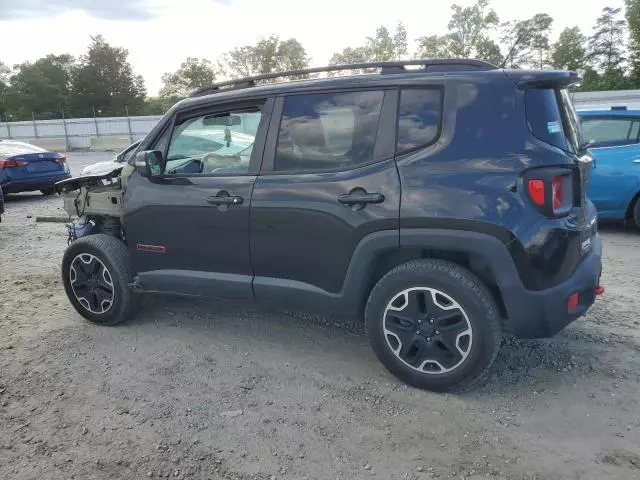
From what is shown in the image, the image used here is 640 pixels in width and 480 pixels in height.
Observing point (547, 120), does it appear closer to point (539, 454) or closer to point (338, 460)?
point (539, 454)

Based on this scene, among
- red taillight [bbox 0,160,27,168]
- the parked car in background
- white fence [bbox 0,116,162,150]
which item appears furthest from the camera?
white fence [bbox 0,116,162,150]

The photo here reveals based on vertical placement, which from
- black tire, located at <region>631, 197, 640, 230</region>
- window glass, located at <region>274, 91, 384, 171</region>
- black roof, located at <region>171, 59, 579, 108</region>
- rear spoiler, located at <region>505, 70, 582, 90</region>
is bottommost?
black tire, located at <region>631, 197, 640, 230</region>

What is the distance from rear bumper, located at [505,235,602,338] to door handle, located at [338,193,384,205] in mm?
902

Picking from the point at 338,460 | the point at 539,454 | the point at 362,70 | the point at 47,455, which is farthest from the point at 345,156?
the point at 47,455

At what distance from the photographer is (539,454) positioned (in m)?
2.66

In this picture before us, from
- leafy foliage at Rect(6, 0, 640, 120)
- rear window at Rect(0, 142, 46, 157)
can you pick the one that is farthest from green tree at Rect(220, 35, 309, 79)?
rear window at Rect(0, 142, 46, 157)

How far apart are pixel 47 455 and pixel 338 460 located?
1.51 metres

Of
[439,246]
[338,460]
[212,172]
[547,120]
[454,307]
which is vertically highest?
[547,120]

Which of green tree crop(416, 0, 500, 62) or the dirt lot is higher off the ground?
green tree crop(416, 0, 500, 62)

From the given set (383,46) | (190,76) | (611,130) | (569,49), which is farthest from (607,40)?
(611,130)

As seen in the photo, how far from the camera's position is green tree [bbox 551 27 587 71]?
67438 mm

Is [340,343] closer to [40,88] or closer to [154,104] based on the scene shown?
[154,104]

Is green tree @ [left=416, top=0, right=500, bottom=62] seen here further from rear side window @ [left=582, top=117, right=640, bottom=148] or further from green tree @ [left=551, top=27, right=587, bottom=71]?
rear side window @ [left=582, top=117, right=640, bottom=148]

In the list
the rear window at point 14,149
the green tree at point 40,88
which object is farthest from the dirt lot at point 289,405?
the green tree at point 40,88
